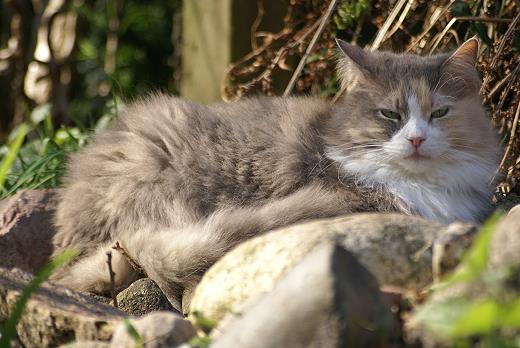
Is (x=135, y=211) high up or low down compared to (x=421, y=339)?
down

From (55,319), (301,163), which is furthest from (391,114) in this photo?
(55,319)

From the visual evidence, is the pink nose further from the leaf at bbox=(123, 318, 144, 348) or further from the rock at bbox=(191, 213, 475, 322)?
the leaf at bbox=(123, 318, 144, 348)

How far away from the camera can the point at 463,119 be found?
10.1 ft

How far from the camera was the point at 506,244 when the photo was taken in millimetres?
1780

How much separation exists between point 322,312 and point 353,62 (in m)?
1.72

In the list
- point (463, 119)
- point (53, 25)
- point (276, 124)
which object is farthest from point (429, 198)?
point (53, 25)

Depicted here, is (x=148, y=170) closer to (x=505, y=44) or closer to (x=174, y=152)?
(x=174, y=152)

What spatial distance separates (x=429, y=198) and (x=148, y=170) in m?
1.07

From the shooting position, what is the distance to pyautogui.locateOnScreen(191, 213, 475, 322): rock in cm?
196

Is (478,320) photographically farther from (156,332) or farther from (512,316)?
(156,332)

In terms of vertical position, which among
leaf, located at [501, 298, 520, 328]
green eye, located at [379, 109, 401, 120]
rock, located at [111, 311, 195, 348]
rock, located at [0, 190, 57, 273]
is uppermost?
leaf, located at [501, 298, 520, 328]

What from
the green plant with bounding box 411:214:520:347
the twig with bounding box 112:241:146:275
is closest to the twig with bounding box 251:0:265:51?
the twig with bounding box 112:241:146:275

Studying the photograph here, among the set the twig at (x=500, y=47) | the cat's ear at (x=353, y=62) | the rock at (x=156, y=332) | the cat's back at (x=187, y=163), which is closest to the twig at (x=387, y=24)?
the cat's ear at (x=353, y=62)

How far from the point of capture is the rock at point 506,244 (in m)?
1.74
